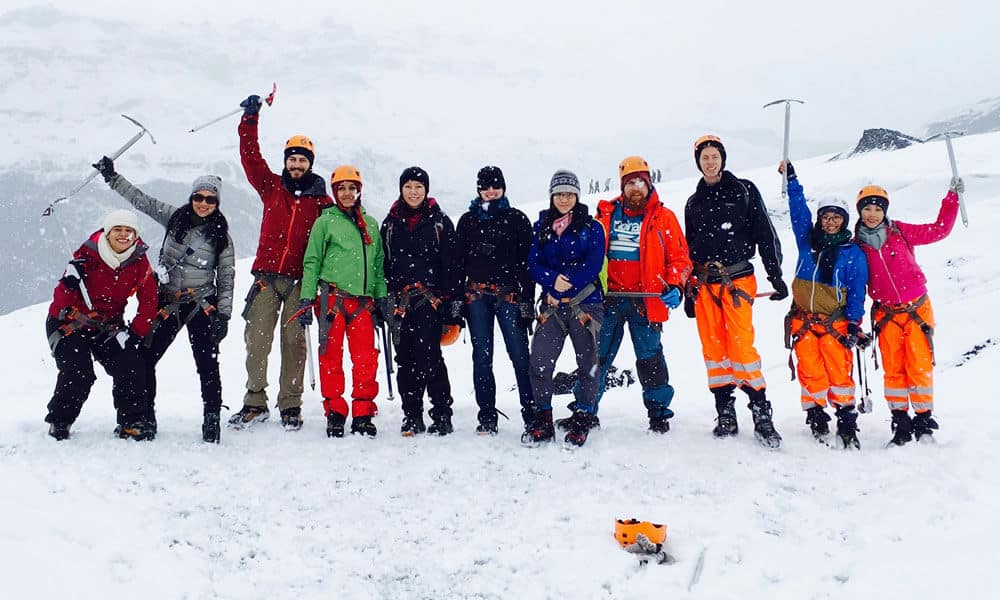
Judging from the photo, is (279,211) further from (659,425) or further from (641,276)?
(659,425)

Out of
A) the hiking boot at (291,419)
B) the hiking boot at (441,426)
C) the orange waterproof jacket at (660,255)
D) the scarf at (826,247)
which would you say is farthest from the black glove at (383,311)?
the scarf at (826,247)

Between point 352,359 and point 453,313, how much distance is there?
1.17 meters

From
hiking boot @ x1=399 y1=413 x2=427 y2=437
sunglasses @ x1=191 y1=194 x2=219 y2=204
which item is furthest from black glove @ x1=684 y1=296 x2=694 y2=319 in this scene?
sunglasses @ x1=191 y1=194 x2=219 y2=204

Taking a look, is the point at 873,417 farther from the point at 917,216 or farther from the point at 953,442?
the point at 917,216

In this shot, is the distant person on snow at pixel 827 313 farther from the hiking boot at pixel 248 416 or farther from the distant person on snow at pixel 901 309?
the hiking boot at pixel 248 416

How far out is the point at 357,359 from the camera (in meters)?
7.06

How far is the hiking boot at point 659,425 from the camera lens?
7070 millimetres

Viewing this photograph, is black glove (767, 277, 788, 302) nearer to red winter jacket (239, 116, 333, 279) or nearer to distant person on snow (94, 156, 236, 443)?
A: red winter jacket (239, 116, 333, 279)

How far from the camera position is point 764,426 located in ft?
21.6

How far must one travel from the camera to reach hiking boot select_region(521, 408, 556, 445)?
22.0 feet

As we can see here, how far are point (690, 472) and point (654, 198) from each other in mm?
2843

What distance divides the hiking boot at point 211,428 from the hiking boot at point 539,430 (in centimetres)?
306

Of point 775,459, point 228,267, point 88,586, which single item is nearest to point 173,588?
point 88,586

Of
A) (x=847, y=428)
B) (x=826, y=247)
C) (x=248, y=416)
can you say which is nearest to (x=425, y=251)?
(x=248, y=416)
